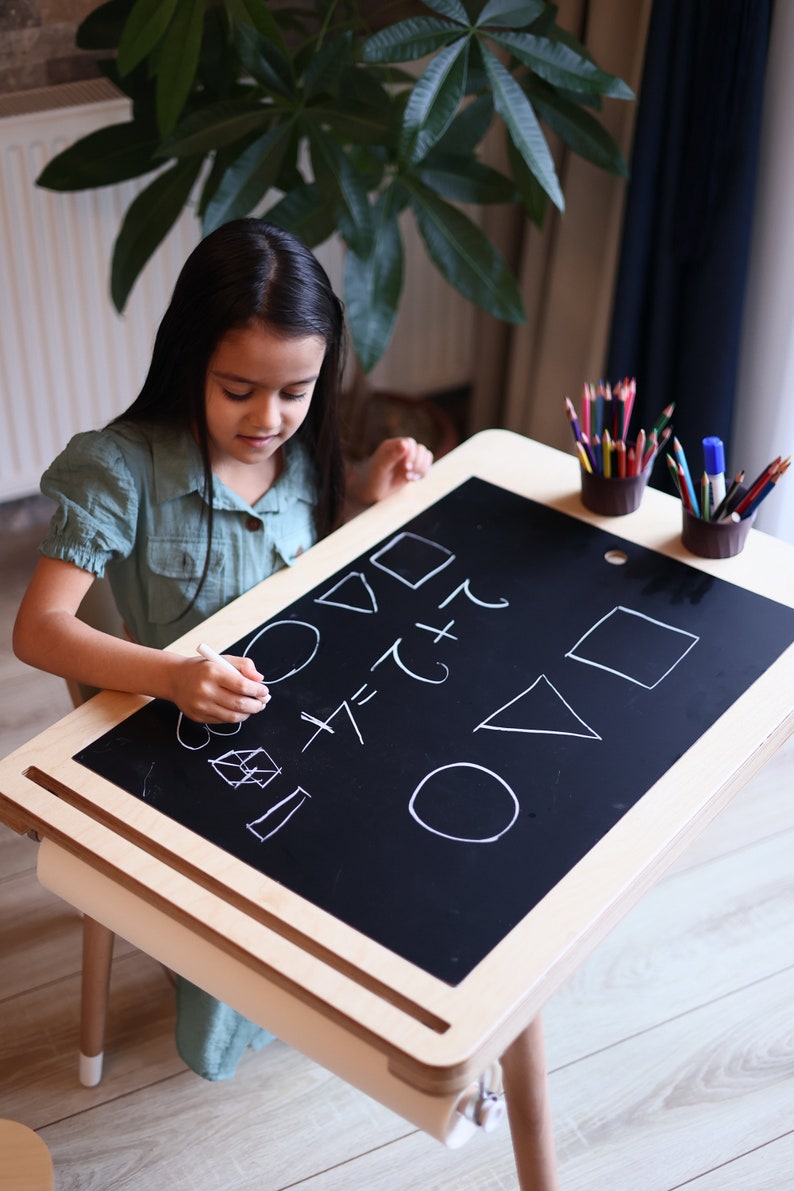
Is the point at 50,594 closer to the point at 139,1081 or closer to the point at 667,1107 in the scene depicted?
the point at 139,1081

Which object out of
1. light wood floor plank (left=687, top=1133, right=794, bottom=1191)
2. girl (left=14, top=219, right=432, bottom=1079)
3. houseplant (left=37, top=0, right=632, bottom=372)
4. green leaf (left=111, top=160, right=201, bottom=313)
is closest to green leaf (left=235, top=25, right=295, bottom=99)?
houseplant (left=37, top=0, right=632, bottom=372)

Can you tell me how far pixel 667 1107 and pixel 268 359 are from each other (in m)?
1.08

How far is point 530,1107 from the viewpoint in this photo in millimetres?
1162

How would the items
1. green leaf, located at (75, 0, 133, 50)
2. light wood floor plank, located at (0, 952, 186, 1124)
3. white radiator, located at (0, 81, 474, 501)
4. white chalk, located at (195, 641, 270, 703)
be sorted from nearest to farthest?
1. white chalk, located at (195, 641, 270, 703)
2. light wood floor plank, located at (0, 952, 186, 1124)
3. green leaf, located at (75, 0, 133, 50)
4. white radiator, located at (0, 81, 474, 501)

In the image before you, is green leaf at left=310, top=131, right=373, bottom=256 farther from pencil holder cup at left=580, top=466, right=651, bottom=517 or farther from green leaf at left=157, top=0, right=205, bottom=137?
pencil holder cup at left=580, top=466, right=651, bottom=517

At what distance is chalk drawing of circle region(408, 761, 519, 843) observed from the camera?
1.09 metres

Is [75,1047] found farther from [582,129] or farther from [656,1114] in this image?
[582,129]

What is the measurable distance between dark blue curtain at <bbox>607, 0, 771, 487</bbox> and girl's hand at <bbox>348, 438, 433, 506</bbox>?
2.86ft

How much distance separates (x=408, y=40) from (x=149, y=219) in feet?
1.74

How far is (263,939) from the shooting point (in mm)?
996

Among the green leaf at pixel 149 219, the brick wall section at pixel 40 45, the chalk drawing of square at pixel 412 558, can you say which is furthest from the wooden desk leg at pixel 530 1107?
the brick wall section at pixel 40 45

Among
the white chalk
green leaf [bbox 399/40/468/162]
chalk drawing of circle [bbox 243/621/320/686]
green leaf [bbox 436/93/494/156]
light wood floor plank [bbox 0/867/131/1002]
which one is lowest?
light wood floor plank [bbox 0/867/131/1002]

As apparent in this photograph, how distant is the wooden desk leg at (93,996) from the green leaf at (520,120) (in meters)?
1.19

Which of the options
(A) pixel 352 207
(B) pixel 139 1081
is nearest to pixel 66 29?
(A) pixel 352 207
